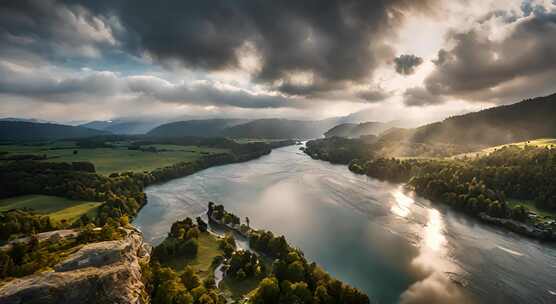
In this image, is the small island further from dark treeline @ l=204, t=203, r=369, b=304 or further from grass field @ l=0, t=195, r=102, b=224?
grass field @ l=0, t=195, r=102, b=224

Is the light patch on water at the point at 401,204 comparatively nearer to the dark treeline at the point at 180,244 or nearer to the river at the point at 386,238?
the river at the point at 386,238

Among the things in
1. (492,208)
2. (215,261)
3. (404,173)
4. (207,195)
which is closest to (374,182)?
(404,173)

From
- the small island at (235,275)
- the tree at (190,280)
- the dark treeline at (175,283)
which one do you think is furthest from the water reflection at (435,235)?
the tree at (190,280)

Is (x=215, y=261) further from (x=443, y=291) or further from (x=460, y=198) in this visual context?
(x=460, y=198)

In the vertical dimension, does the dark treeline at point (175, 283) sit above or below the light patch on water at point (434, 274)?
above

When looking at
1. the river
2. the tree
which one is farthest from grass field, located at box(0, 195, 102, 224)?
the tree
